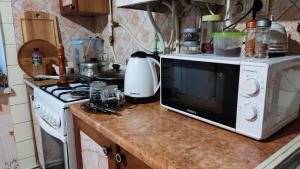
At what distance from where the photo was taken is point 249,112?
65 centimetres

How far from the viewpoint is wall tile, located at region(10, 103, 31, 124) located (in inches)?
74.2

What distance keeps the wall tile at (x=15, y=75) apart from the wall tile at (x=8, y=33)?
8.4 inches

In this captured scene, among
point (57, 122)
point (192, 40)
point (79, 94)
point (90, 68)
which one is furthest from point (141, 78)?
point (90, 68)

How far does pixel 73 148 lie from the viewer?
44.4 inches

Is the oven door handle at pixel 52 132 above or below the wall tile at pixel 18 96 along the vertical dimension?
below

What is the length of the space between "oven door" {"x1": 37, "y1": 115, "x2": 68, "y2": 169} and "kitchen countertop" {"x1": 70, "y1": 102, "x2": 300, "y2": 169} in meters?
0.39

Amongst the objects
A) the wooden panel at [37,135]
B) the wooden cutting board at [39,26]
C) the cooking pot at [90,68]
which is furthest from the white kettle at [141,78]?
the wooden cutting board at [39,26]

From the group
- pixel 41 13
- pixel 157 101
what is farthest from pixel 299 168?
pixel 41 13

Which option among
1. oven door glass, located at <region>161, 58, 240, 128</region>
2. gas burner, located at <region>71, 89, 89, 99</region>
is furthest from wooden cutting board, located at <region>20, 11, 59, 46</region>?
oven door glass, located at <region>161, 58, 240, 128</region>

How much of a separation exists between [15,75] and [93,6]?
2.96 ft

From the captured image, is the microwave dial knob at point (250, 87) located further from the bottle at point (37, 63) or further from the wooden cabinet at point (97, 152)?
the bottle at point (37, 63)

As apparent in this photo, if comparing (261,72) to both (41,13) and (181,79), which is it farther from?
(41,13)

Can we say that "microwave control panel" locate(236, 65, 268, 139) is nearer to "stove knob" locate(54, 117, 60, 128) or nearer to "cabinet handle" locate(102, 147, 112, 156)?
"cabinet handle" locate(102, 147, 112, 156)

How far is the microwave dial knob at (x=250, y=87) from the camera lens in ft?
2.02
